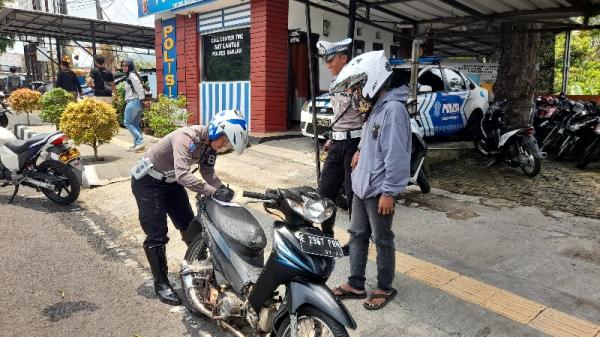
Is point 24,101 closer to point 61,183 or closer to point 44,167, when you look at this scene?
point 44,167

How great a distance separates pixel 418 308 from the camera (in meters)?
3.27

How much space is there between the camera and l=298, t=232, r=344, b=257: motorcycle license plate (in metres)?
2.25

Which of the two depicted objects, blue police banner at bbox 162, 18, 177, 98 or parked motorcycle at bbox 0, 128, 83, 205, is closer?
parked motorcycle at bbox 0, 128, 83, 205

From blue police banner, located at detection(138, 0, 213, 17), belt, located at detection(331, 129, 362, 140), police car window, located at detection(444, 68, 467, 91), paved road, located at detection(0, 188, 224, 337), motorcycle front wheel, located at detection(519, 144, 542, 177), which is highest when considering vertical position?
blue police banner, located at detection(138, 0, 213, 17)

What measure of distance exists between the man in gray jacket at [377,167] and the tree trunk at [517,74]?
5826 mm

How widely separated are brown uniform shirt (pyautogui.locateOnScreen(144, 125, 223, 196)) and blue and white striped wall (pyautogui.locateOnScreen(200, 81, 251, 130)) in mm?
7242

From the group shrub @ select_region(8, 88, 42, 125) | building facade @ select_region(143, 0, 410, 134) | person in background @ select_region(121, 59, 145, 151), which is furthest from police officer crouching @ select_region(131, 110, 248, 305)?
shrub @ select_region(8, 88, 42, 125)

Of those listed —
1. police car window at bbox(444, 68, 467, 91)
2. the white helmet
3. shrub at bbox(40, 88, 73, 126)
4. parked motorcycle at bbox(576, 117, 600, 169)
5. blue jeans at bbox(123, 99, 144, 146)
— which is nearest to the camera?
the white helmet

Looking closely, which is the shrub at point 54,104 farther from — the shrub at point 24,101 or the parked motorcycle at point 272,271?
the parked motorcycle at point 272,271

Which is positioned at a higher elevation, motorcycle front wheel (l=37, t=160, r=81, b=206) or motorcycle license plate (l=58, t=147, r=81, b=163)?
motorcycle license plate (l=58, t=147, r=81, b=163)

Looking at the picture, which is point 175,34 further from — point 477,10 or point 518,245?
point 518,245

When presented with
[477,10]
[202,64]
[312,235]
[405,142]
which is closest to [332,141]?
[405,142]

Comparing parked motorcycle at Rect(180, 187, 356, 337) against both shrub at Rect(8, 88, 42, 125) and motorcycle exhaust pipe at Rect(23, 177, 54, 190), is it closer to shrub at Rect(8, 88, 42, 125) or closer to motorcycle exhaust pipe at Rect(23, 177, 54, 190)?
motorcycle exhaust pipe at Rect(23, 177, 54, 190)

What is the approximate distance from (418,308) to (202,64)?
401 inches
